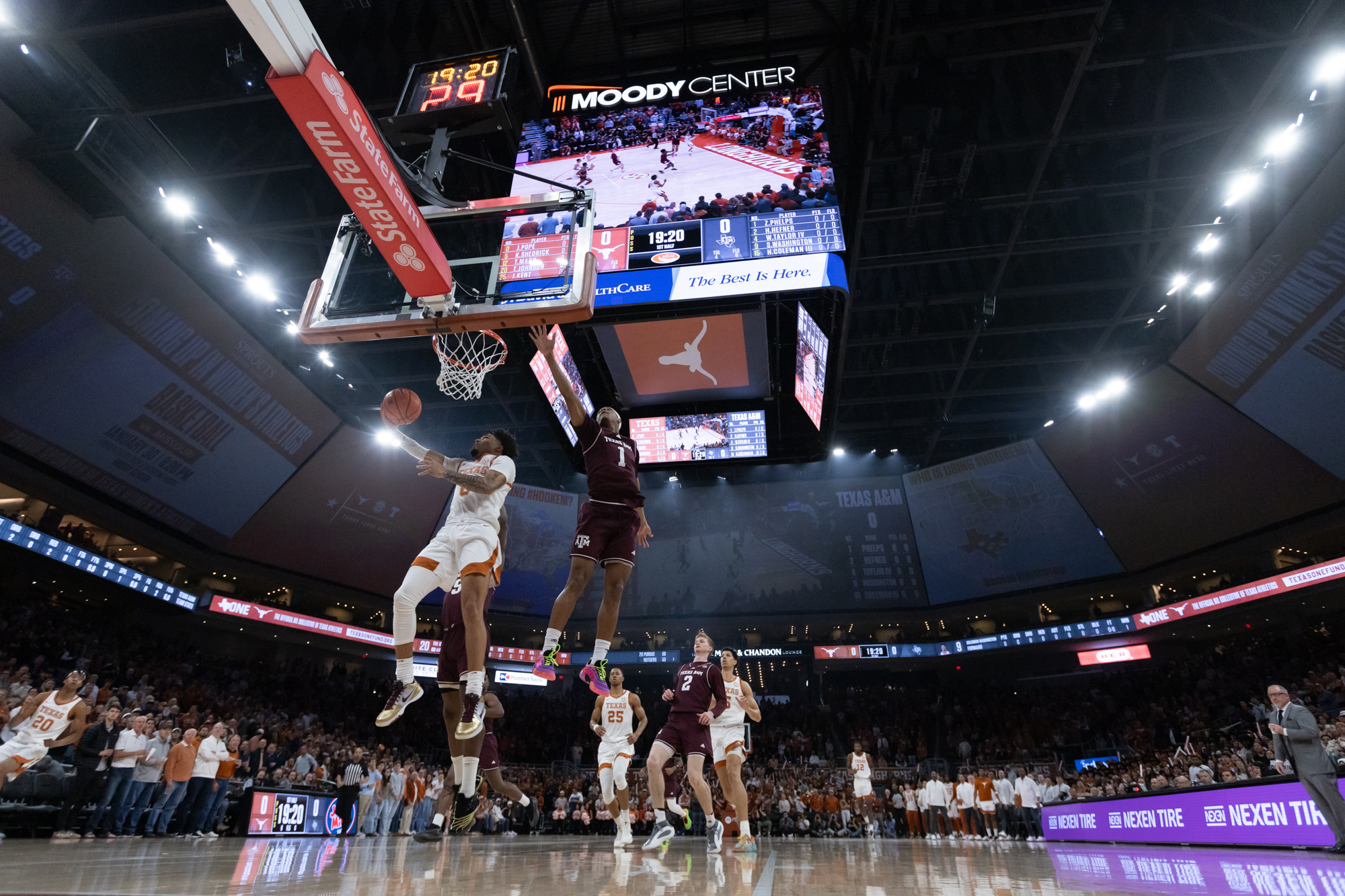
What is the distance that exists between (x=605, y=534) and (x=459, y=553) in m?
1.22

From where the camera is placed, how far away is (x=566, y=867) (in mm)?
4168

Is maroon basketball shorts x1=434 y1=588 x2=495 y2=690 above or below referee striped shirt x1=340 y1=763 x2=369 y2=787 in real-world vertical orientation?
above

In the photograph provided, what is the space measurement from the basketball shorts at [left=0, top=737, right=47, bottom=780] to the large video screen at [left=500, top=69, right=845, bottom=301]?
7515 millimetres

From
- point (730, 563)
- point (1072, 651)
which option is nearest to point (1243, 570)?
point (1072, 651)

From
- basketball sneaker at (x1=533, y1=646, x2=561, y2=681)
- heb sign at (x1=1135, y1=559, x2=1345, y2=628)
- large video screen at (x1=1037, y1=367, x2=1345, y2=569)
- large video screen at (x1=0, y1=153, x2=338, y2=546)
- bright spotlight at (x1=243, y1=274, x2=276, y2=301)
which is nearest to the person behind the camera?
basketball sneaker at (x1=533, y1=646, x2=561, y2=681)

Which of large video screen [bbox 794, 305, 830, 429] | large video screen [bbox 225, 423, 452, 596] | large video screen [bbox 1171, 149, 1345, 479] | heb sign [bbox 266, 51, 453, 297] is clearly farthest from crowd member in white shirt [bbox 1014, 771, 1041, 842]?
large video screen [bbox 225, 423, 452, 596]

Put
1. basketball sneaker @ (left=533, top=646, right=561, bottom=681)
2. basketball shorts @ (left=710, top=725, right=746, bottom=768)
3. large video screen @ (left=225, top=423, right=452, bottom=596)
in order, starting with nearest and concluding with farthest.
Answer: basketball sneaker @ (left=533, top=646, right=561, bottom=681) → basketball shorts @ (left=710, top=725, right=746, bottom=768) → large video screen @ (left=225, top=423, right=452, bottom=596)

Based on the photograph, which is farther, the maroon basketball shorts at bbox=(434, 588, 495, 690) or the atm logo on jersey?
the atm logo on jersey

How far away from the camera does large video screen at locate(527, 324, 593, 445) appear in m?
10.3

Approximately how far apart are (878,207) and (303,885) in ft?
44.1

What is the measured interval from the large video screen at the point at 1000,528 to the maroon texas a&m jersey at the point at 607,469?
18634 mm

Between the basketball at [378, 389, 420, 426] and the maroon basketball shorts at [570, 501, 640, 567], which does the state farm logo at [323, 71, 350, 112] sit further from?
the maroon basketball shorts at [570, 501, 640, 567]

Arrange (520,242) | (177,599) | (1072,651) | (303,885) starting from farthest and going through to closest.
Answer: (1072,651) < (177,599) < (520,242) < (303,885)

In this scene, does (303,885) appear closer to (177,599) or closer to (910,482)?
(177,599)
